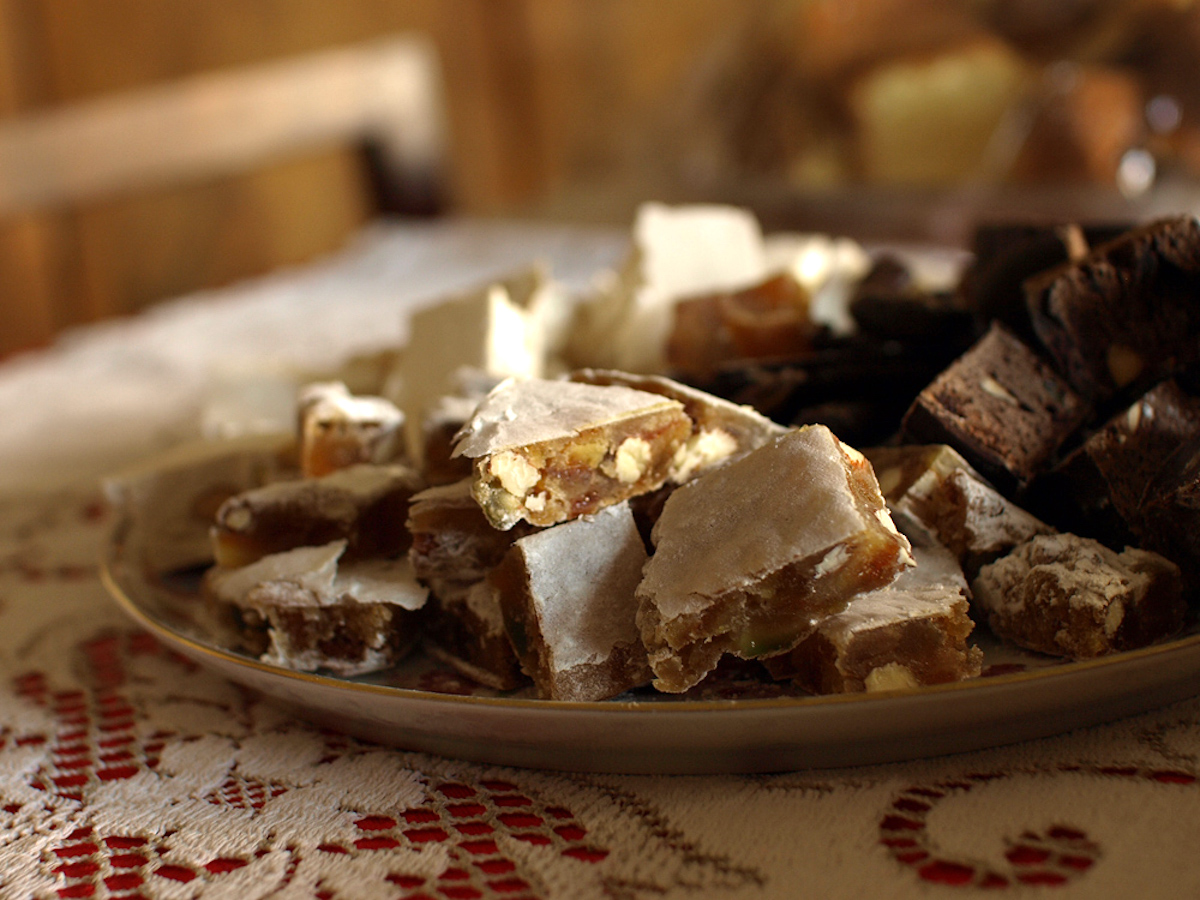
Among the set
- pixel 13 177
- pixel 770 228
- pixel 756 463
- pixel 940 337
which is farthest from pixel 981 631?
pixel 13 177

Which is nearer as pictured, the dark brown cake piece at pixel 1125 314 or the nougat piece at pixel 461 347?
the dark brown cake piece at pixel 1125 314

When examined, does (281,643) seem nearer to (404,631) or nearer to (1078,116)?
(404,631)

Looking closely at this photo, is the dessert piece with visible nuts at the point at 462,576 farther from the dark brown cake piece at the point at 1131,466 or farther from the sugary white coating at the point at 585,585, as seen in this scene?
the dark brown cake piece at the point at 1131,466

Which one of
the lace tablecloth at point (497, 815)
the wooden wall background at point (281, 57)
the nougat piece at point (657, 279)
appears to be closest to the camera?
the lace tablecloth at point (497, 815)

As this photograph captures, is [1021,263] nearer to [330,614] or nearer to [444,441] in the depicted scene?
[444,441]

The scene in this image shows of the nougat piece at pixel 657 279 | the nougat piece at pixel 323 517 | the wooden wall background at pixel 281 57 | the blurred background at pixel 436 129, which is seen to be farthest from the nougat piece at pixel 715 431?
the wooden wall background at pixel 281 57

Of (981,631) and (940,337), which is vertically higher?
(940,337)

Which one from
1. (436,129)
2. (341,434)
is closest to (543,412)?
(341,434)
